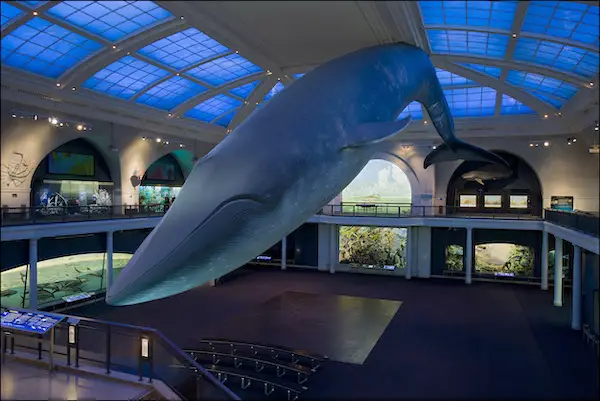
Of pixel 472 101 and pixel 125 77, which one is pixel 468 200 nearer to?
pixel 472 101

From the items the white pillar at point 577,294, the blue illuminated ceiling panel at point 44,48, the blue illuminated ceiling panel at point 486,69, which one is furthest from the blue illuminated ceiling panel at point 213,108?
the white pillar at point 577,294

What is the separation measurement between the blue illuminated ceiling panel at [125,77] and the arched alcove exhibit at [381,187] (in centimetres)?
1419

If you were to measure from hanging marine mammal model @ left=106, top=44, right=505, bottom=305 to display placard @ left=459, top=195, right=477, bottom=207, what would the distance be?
85.0 ft

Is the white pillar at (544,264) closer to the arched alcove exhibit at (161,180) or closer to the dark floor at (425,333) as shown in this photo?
the dark floor at (425,333)

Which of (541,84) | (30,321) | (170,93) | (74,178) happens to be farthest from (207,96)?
(541,84)

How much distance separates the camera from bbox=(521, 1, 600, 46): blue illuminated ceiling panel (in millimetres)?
10055

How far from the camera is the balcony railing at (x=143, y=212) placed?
41.3 ft

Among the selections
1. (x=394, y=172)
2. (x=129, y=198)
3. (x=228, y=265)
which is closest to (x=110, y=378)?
(x=228, y=265)

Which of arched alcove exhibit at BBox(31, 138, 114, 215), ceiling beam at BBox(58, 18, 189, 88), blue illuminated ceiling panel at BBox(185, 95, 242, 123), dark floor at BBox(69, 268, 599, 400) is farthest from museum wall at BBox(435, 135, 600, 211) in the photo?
arched alcove exhibit at BBox(31, 138, 114, 215)

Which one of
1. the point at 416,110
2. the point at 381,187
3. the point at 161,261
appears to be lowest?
the point at 161,261

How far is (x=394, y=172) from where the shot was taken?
29078mm

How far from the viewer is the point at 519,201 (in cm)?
2742

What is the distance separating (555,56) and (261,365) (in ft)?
46.7

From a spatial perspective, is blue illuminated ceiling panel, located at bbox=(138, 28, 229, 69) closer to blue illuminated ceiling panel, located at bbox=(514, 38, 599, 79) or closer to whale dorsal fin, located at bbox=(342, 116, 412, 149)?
blue illuminated ceiling panel, located at bbox=(514, 38, 599, 79)
